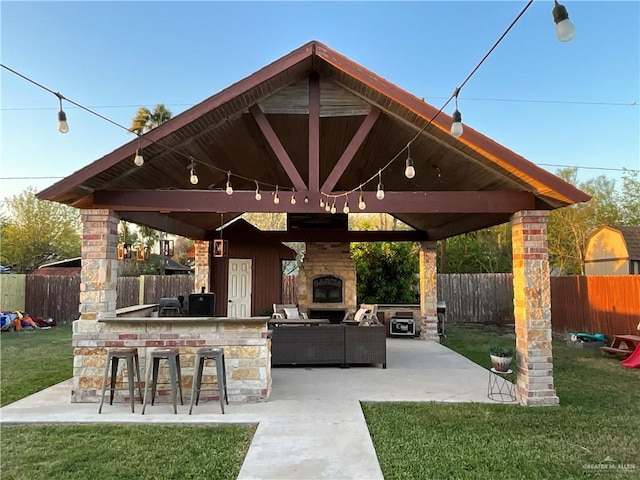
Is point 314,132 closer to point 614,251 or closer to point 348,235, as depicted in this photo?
point 348,235

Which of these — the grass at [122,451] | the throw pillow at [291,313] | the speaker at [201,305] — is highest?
the speaker at [201,305]

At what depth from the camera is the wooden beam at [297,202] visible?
16.7 feet

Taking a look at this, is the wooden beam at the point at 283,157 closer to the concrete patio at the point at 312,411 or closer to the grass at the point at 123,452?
the concrete patio at the point at 312,411

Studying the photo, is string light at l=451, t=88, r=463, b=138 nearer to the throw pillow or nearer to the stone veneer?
the throw pillow

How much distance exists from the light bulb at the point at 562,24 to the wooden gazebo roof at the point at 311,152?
2.71 meters

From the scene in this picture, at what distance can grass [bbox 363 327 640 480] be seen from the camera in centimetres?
330

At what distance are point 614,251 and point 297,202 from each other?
13.1 metres

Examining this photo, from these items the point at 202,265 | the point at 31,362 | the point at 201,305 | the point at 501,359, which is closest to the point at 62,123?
the point at 501,359

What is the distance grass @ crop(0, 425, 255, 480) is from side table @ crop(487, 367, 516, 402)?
3.08m

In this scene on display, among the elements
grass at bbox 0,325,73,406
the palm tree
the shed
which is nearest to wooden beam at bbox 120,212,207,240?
grass at bbox 0,325,73,406

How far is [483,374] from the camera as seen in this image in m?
6.53

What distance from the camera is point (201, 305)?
9250 millimetres

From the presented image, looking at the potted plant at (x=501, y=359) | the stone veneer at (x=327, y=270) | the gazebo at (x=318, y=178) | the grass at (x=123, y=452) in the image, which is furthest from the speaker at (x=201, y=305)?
the potted plant at (x=501, y=359)

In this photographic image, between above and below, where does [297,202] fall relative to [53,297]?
above
